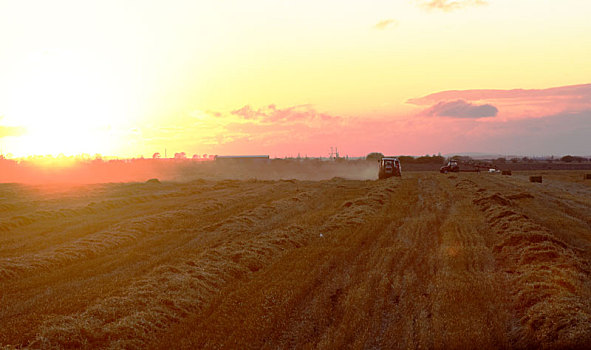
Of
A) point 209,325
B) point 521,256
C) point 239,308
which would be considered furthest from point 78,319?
point 521,256

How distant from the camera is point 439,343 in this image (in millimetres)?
7973

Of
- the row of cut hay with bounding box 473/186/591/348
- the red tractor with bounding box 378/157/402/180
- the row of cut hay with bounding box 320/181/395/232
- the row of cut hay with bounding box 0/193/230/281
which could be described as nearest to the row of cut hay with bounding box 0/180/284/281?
the row of cut hay with bounding box 0/193/230/281

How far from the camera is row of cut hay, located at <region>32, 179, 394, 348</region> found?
332 inches

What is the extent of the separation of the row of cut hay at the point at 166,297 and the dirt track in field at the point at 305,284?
0.04 meters

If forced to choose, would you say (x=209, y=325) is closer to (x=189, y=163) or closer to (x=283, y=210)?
(x=283, y=210)

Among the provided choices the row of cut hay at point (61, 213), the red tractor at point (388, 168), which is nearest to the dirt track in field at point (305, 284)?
the row of cut hay at point (61, 213)

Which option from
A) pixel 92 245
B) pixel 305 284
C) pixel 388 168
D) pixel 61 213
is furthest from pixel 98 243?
pixel 388 168

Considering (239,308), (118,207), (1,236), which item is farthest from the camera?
(118,207)

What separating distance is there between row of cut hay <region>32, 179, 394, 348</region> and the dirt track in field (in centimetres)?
4

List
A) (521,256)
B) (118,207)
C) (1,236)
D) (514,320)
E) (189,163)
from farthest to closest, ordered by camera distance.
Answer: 1. (189,163)
2. (118,207)
3. (1,236)
4. (521,256)
5. (514,320)

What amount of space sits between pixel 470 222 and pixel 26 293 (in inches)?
726

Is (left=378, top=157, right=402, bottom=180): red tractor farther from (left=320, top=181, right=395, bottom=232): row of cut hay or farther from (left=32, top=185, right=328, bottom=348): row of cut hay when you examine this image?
(left=32, top=185, right=328, bottom=348): row of cut hay

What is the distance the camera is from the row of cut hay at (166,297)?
27.7 ft

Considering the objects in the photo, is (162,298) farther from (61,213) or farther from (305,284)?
(61,213)
